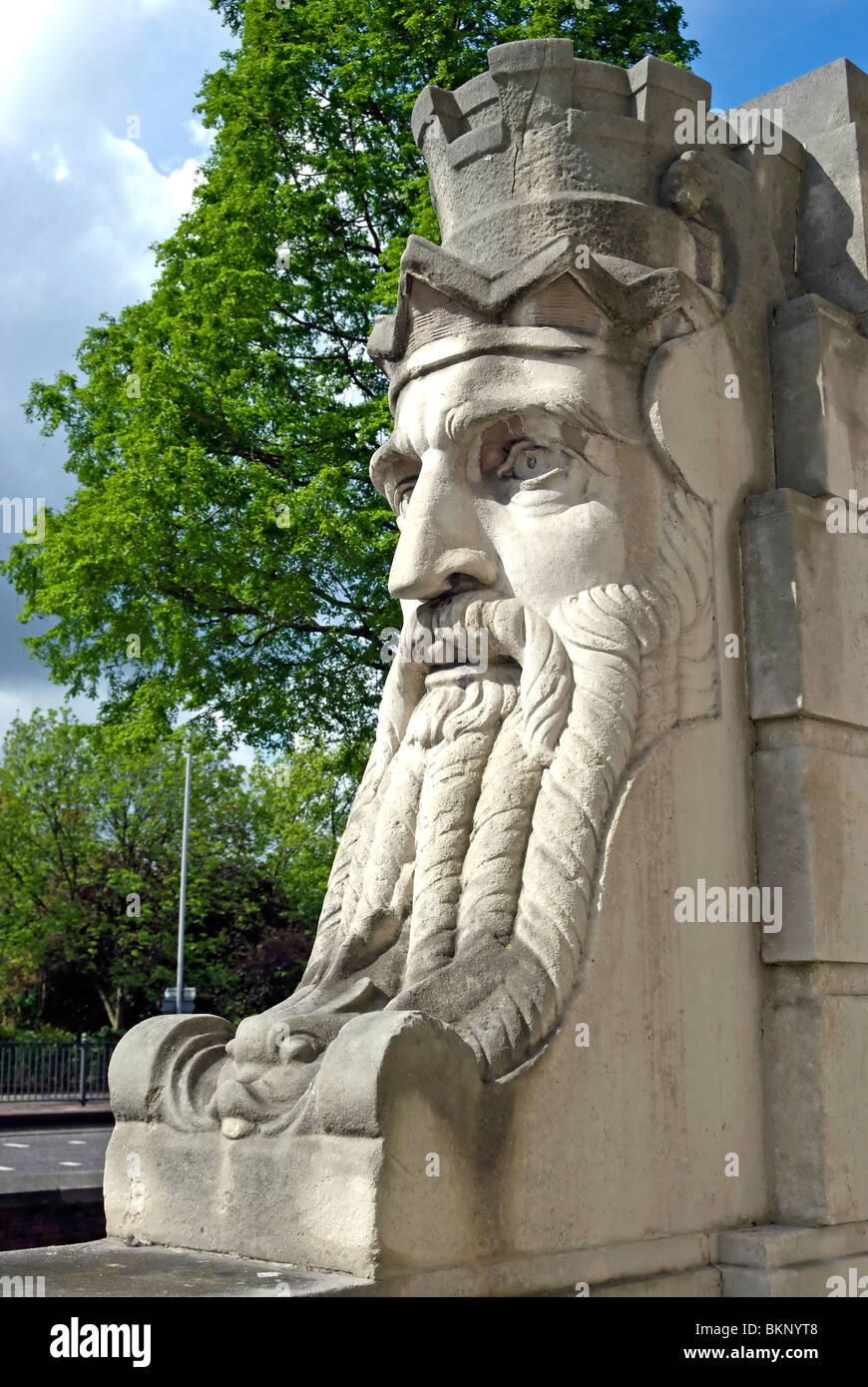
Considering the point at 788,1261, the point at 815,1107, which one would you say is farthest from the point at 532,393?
the point at 788,1261

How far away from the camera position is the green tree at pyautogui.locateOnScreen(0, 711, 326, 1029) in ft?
111

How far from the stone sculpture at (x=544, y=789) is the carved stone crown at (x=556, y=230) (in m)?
0.01

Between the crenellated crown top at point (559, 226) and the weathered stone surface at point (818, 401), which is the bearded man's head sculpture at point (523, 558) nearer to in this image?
the crenellated crown top at point (559, 226)

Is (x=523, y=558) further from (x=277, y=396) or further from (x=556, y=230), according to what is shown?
(x=277, y=396)

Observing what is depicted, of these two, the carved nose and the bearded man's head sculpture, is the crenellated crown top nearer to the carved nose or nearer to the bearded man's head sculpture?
the bearded man's head sculpture

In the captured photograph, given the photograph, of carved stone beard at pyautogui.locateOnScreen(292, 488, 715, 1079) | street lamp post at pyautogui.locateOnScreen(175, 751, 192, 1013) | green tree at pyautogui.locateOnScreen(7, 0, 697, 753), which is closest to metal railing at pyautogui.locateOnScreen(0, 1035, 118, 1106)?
street lamp post at pyautogui.locateOnScreen(175, 751, 192, 1013)

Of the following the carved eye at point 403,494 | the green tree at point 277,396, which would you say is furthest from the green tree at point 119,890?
the carved eye at point 403,494

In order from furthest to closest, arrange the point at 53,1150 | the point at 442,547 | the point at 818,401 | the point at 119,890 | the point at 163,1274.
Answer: the point at 119,890, the point at 53,1150, the point at 818,401, the point at 442,547, the point at 163,1274

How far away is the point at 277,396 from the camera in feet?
43.2

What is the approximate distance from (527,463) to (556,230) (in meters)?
0.85

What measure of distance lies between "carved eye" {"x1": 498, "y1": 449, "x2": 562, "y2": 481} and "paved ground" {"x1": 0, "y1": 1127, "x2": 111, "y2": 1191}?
7886 mm

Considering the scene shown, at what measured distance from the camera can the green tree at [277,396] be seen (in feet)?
41.1
